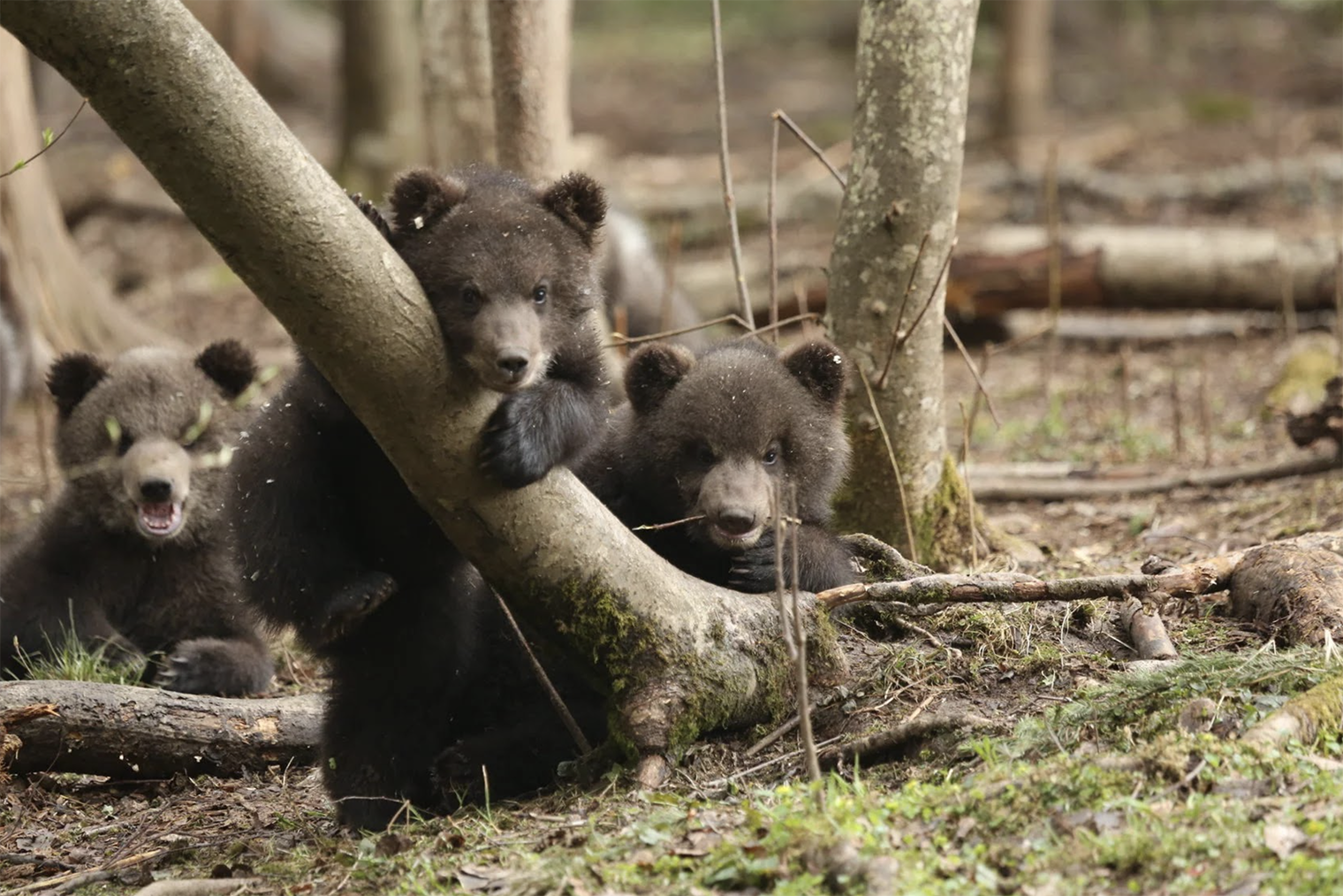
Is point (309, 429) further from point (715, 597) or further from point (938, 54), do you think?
point (938, 54)

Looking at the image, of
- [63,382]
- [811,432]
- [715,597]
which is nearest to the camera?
[715,597]

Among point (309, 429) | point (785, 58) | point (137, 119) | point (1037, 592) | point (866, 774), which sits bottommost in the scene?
point (866, 774)

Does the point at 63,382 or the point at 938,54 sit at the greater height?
the point at 938,54

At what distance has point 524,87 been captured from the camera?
311 inches

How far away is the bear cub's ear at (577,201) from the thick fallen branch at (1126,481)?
11.4 ft

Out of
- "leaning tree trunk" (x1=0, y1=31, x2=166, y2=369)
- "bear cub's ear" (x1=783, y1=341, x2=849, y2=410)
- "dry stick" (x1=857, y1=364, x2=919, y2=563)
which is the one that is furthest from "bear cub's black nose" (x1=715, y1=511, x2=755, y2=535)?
"leaning tree trunk" (x1=0, y1=31, x2=166, y2=369)

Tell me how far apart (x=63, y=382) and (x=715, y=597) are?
14.2 feet

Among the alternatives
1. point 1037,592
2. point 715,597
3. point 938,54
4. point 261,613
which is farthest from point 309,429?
point 938,54

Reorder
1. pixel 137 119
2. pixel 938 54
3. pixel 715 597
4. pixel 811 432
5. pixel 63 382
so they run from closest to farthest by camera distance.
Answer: pixel 137 119 < pixel 715 597 < pixel 811 432 < pixel 938 54 < pixel 63 382

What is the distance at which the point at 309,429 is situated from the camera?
522 centimetres

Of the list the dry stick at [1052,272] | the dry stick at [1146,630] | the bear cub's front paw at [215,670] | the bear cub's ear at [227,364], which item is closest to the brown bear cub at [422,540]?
the bear cub's front paw at [215,670]

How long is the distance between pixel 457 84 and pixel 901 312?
178 inches

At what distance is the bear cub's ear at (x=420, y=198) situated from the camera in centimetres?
508

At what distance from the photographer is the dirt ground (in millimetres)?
5027
